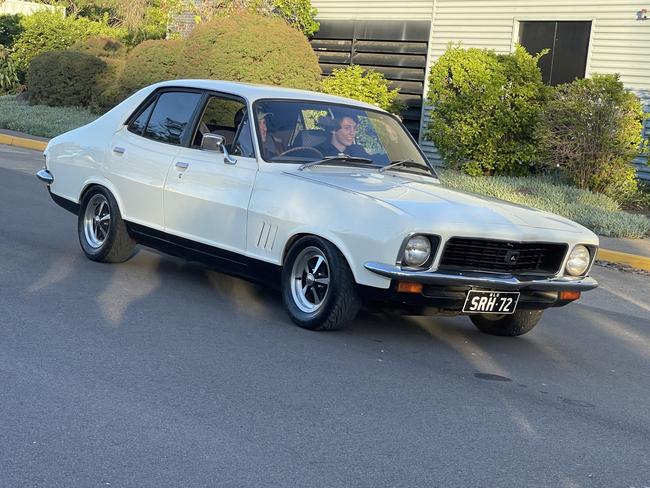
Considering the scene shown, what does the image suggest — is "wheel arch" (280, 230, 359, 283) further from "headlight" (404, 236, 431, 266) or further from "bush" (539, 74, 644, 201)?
"bush" (539, 74, 644, 201)

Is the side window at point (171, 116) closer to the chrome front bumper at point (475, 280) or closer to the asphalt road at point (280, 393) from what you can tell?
the asphalt road at point (280, 393)

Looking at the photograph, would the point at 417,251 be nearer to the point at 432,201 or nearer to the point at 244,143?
the point at 432,201

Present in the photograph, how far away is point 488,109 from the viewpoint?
18.0 m

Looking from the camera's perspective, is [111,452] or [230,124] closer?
[111,452]

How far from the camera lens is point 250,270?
7.46 metres

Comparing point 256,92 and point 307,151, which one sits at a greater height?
point 256,92

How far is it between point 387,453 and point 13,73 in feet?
94.1

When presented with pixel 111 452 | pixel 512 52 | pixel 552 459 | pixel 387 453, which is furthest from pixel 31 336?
pixel 512 52

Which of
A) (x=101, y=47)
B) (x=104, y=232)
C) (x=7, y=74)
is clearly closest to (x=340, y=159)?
(x=104, y=232)

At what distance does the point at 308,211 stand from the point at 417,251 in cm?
84

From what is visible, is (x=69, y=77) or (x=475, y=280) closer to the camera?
(x=475, y=280)

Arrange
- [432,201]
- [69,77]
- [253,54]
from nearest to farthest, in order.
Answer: [432,201] < [253,54] < [69,77]

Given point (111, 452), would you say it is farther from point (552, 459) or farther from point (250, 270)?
point (250, 270)

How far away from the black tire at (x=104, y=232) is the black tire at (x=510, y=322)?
295cm
